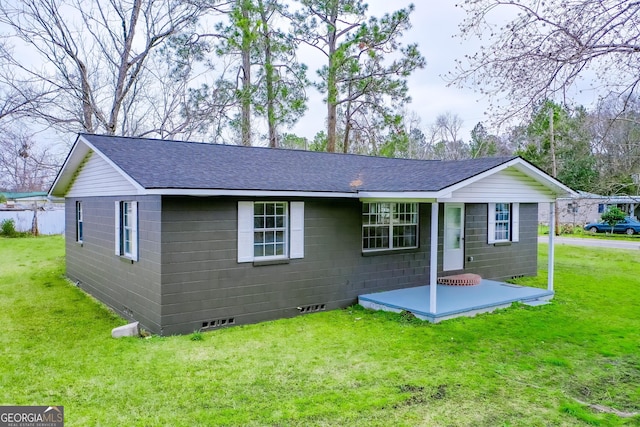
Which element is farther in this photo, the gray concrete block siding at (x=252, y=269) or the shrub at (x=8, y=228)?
the shrub at (x=8, y=228)

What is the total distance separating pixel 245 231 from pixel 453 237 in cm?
542

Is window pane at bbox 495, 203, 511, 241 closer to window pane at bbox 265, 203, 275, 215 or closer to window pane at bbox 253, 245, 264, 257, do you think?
window pane at bbox 265, 203, 275, 215

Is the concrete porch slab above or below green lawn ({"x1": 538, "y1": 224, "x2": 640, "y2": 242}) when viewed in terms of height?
below

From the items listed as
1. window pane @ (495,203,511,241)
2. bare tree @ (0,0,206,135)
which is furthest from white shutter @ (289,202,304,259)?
bare tree @ (0,0,206,135)

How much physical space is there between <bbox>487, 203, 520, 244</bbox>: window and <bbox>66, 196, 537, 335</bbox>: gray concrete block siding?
0.67 metres

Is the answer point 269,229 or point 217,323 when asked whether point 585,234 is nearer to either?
point 269,229

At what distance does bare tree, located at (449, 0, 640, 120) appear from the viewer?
14.6ft

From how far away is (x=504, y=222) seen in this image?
11414 millimetres

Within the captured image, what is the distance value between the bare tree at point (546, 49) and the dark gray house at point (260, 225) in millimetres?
2264

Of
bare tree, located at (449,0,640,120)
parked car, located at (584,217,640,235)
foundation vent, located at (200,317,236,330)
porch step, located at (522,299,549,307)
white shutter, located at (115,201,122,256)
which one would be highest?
bare tree, located at (449,0,640,120)

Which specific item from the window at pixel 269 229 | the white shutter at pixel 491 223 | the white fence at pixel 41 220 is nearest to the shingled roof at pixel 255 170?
the window at pixel 269 229

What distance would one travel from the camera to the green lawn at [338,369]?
4176 mm

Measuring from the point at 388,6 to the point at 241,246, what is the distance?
43.9ft

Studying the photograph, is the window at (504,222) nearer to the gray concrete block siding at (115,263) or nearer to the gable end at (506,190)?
the gable end at (506,190)
